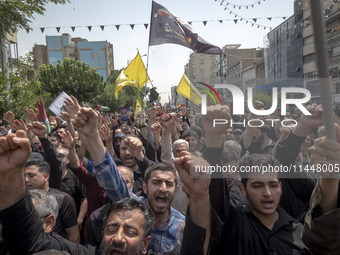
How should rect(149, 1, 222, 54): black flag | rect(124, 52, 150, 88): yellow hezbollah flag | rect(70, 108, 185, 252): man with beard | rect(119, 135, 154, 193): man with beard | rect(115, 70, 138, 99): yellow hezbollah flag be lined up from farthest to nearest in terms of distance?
1. rect(115, 70, 138, 99): yellow hezbollah flag
2. rect(124, 52, 150, 88): yellow hezbollah flag
3. rect(149, 1, 222, 54): black flag
4. rect(119, 135, 154, 193): man with beard
5. rect(70, 108, 185, 252): man with beard

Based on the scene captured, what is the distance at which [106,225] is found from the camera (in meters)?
2.03

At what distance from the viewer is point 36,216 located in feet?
5.64

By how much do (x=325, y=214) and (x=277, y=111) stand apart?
2.54 ft

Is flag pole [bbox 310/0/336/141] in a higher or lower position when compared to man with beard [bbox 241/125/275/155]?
higher

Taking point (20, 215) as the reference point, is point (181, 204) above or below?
below

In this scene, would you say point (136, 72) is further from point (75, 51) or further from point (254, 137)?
point (75, 51)

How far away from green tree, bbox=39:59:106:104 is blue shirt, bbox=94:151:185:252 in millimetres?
31357

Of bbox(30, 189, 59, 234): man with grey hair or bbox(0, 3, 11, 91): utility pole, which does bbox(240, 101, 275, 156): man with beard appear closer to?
bbox(30, 189, 59, 234): man with grey hair

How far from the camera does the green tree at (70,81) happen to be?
32344mm

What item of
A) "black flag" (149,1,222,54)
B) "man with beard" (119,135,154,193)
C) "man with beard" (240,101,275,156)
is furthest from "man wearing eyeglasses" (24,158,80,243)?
"black flag" (149,1,222,54)

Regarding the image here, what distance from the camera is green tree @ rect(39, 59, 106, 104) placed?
32.3 m

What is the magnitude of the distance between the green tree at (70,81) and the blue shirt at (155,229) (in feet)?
103

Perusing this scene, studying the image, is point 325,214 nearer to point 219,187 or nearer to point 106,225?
point 219,187

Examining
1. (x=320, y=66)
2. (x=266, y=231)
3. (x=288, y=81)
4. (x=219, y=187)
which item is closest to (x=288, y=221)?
(x=266, y=231)
